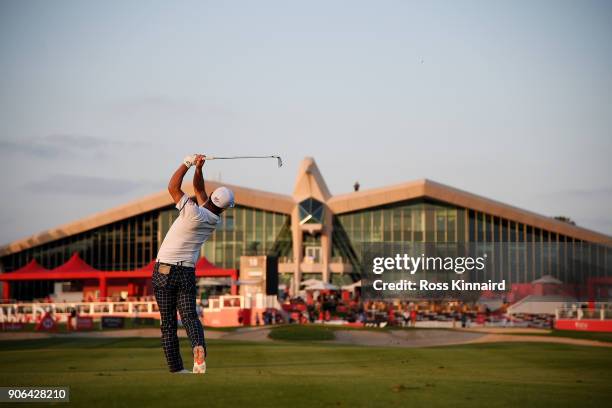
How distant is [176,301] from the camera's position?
12117mm

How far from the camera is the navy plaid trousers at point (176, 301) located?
12.0 m

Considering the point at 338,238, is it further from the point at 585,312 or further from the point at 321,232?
the point at 585,312

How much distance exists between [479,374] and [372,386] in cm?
460

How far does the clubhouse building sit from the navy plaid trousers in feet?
217

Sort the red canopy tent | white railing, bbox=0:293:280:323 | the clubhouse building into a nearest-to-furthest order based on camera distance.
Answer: white railing, bbox=0:293:280:323, the red canopy tent, the clubhouse building

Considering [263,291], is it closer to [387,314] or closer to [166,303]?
[387,314]

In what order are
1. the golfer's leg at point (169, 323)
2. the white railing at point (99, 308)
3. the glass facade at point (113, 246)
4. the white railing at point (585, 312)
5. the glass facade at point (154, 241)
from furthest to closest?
the glass facade at point (113, 246) → the glass facade at point (154, 241) → the white railing at point (99, 308) → the white railing at point (585, 312) → the golfer's leg at point (169, 323)

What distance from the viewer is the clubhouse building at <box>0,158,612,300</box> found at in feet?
263

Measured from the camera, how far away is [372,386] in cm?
1106

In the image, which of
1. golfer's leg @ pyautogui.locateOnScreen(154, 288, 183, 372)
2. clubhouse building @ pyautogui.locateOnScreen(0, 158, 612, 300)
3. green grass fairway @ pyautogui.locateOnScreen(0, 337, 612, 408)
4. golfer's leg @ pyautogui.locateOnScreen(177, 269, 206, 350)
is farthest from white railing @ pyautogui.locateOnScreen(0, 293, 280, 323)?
golfer's leg @ pyautogui.locateOnScreen(177, 269, 206, 350)

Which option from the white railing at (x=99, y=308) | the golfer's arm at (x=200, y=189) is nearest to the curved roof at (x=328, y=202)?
the white railing at (x=99, y=308)

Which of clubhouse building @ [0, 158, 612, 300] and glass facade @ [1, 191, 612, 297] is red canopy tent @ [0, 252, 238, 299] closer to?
clubhouse building @ [0, 158, 612, 300]

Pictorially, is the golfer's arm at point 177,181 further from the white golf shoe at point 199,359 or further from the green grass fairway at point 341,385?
the green grass fairway at point 341,385

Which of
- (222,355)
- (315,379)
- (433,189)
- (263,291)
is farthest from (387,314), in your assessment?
(315,379)
